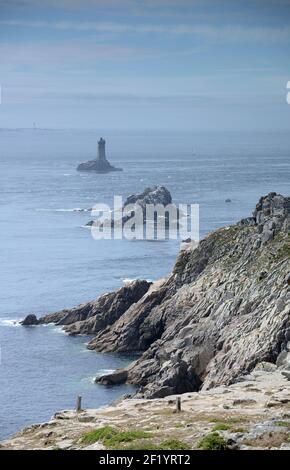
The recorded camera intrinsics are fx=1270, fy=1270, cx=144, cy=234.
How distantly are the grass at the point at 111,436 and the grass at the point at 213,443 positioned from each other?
247cm

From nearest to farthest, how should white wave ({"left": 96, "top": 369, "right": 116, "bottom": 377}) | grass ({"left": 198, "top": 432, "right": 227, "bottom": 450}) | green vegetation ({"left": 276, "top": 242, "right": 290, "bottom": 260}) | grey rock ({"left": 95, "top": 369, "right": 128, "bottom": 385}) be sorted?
1. grass ({"left": 198, "top": 432, "right": 227, "bottom": 450})
2. grey rock ({"left": 95, "top": 369, "right": 128, "bottom": 385})
3. green vegetation ({"left": 276, "top": 242, "right": 290, "bottom": 260})
4. white wave ({"left": 96, "top": 369, "right": 116, "bottom": 377})

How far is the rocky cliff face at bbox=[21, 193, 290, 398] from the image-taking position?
224 ft

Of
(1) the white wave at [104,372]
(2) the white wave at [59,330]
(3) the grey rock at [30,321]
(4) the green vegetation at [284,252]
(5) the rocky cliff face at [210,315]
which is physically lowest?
(1) the white wave at [104,372]

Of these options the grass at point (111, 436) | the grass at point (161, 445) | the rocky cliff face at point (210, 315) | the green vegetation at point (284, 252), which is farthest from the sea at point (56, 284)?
the grass at point (161, 445)

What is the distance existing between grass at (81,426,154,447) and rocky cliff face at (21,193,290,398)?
2002 centimetres

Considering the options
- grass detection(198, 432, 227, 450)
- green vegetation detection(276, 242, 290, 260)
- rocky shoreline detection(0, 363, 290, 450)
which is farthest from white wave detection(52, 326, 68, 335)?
grass detection(198, 432, 227, 450)

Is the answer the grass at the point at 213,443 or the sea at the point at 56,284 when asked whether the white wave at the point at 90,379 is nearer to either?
the sea at the point at 56,284

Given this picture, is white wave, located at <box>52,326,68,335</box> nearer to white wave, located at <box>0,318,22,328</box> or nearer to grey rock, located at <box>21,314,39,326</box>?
grey rock, located at <box>21,314,39,326</box>

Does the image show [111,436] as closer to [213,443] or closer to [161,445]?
[161,445]

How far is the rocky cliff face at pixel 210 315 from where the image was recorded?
6831 cm

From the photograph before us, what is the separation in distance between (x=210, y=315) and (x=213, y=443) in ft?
140

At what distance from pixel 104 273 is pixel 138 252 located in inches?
632

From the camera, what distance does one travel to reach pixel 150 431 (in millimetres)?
40531
